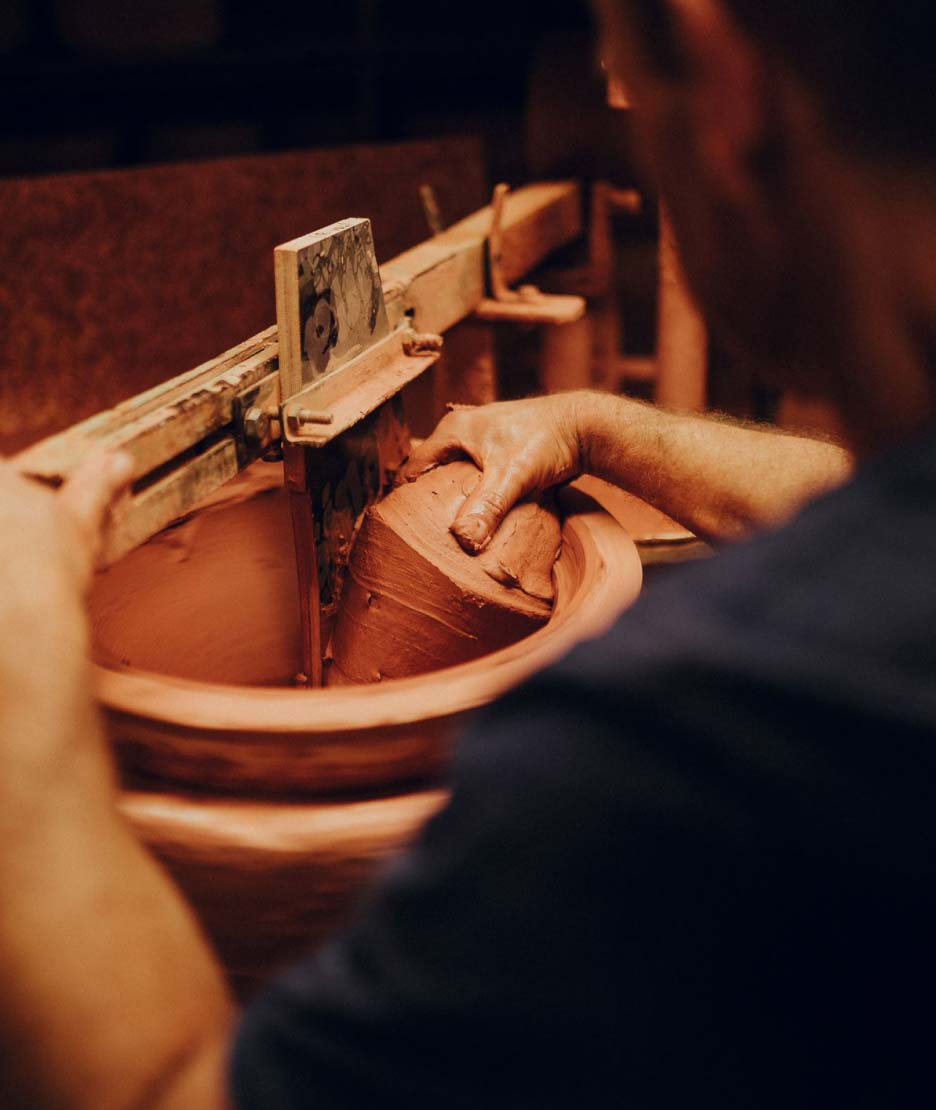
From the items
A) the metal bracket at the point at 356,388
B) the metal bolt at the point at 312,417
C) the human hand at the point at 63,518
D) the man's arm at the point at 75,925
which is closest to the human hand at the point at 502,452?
the metal bracket at the point at 356,388

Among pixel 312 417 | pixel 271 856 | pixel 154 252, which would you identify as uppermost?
pixel 312 417

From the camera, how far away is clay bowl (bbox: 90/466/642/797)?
116 cm

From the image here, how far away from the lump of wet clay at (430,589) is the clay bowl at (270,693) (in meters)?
0.06

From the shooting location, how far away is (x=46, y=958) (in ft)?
2.21

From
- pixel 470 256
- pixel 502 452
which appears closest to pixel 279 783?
pixel 502 452

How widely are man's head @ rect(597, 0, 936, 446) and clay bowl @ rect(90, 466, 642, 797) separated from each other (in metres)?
0.32

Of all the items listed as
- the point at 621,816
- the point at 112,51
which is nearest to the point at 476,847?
the point at 621,816

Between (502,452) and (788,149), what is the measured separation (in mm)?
1103

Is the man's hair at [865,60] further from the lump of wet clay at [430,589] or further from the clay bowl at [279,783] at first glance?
the lump of wet clay at [430,589]

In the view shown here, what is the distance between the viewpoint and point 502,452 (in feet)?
5.41

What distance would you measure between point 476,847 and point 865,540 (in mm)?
217

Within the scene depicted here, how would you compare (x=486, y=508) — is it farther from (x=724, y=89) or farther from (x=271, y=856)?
(x=724, y=89)

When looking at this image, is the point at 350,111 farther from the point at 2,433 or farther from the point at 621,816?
the point at 621,816

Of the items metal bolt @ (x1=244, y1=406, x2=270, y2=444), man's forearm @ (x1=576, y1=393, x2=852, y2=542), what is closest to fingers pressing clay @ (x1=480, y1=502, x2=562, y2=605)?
man's forearm @ (x1=576, y1=393, x2=852, y2=542)
